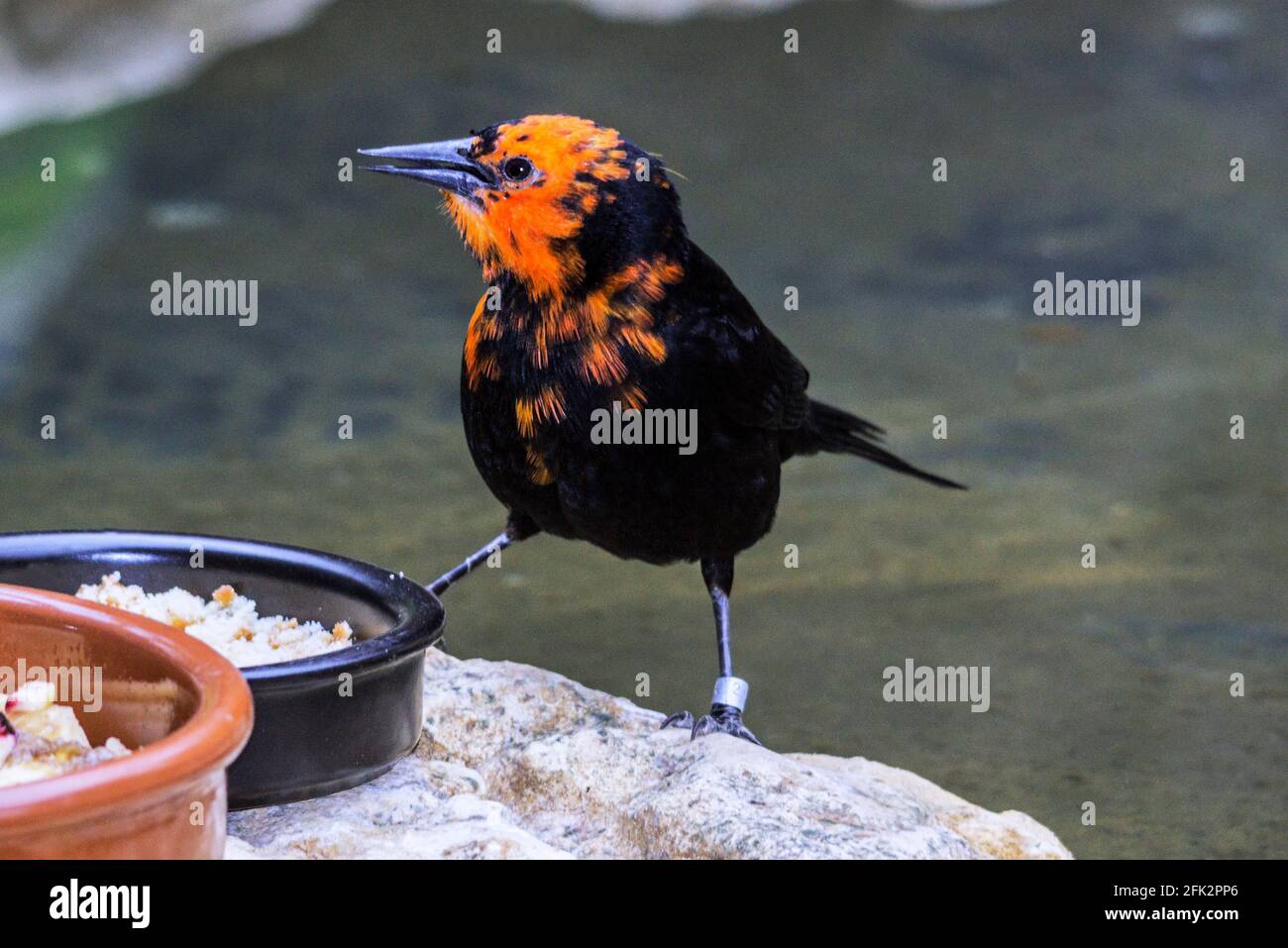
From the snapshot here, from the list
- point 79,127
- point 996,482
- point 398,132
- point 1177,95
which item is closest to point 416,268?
point 398,132

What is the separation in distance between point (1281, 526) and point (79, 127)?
4832mm

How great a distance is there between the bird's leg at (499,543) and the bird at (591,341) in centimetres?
27

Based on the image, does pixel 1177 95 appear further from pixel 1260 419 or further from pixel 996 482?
pixel 996 482

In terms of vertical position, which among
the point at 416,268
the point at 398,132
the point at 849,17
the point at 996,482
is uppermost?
the point at 849,17

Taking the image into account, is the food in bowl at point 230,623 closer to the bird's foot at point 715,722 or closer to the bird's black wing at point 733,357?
the bird's foot at point 715,722

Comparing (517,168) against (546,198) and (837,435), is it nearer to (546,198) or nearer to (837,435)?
(546,198)

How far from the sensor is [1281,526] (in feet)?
14.4

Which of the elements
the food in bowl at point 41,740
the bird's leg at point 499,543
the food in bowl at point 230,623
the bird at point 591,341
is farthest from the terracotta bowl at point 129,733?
the bird's leg at point 499,543

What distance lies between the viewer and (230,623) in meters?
2.35

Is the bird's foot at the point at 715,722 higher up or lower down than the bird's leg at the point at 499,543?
lower down

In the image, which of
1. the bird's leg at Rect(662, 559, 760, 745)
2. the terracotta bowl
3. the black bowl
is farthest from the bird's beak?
the terracotta bowl

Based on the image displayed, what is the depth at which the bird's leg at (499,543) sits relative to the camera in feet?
9.57

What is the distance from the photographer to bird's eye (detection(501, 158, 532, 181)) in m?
2.46

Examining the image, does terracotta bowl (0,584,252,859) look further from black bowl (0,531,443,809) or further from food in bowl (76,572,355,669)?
food in bowl (76,572,355,669)
